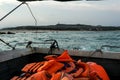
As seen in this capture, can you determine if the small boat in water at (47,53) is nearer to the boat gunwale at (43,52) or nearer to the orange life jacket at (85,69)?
the boat gunwale at (43,52)

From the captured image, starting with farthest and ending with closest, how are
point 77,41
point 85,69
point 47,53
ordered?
point 77,41 → point 47,53 → point 85,69

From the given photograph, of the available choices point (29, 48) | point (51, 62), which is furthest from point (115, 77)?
point (29, 48)

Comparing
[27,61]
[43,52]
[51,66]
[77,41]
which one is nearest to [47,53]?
[43,52]

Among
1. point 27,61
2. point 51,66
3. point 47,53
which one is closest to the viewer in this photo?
point 51,66

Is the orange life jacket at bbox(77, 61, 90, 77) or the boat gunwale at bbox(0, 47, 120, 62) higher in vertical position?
the boat gunwale at bbox(0, 47, 120, 62)

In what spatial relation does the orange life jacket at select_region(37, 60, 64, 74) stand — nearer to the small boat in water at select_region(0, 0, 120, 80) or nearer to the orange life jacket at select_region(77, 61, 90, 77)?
Result: the orange life jacket at select_region(77, 61, 90, 77)

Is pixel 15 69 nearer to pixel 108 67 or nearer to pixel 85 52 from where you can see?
pixel 85 52

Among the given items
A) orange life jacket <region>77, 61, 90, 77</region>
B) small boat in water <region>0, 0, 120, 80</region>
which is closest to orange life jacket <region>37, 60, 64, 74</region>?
orange life jacket <region>77, 61, 90, 77</region>

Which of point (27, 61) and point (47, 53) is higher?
point (47, 53)

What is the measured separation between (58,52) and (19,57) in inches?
37.1

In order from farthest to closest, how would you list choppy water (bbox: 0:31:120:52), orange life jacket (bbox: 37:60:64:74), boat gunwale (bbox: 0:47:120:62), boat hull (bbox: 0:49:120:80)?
choppy water (bbox: 0:31:120:52)
boat gunwale (bbox: 0:47:120:62)
boat hull (bbox: 0:49:120:80)
orange life jacket (bbox: 37:60:64:74)

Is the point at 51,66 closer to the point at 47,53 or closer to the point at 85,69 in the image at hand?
the point at 85,69

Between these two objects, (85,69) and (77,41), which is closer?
(85,69)

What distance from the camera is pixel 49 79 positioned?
12.0 ft
